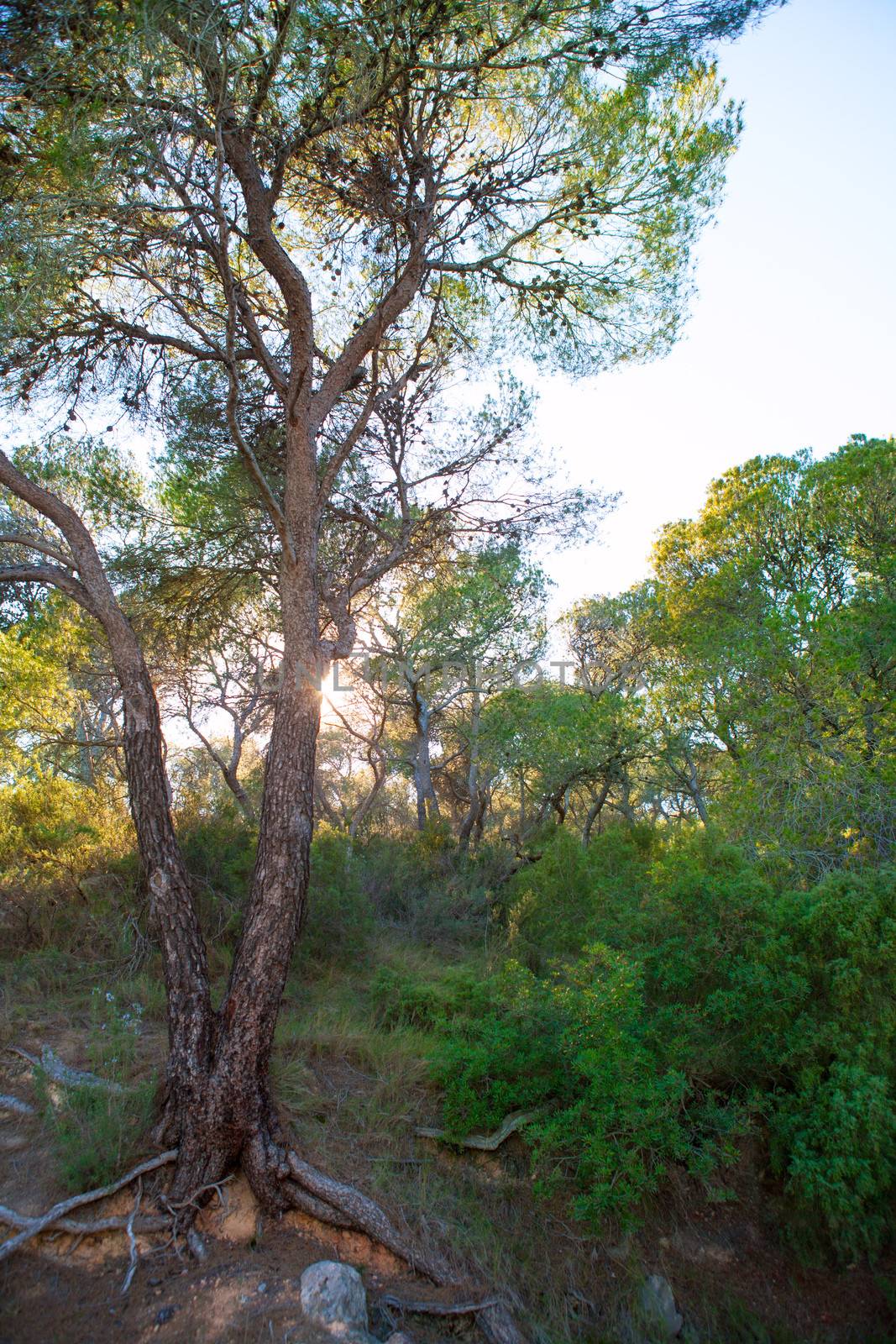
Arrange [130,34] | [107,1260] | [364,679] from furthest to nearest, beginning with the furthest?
[364,679]
[130,34]
[107,1260]

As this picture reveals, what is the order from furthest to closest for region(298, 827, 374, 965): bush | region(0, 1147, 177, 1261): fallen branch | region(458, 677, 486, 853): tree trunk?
region(458, 677, 486, 853): tree trunk
region(298, 827, 374, 965): bush
region(0, 1147, 177, 1261): fallen branch

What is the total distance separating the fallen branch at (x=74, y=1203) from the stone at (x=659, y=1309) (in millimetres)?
2222

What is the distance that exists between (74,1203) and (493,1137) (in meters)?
2.03

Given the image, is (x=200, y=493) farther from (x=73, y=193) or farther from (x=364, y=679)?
(x=364, y=679)

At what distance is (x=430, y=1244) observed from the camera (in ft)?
10.7

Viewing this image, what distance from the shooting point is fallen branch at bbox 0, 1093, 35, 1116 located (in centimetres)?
363

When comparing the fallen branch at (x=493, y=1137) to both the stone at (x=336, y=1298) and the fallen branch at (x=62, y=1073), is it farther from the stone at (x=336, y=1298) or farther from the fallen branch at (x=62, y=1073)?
the fallen branch at (x=62, y=1073)

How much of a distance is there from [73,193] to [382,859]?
23.4 ft

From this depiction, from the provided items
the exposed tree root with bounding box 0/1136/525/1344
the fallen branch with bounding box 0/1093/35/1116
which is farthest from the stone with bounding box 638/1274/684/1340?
the fallen branch with bounding box 0/1093/35/1116

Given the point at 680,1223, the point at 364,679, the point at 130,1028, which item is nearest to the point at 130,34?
the point at 130,1028

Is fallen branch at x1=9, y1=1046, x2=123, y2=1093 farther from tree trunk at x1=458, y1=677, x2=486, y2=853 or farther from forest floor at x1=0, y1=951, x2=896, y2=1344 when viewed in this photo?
tree trunk at x1=458, y1=677, x2=486, y2=853

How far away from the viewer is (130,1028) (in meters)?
4.40

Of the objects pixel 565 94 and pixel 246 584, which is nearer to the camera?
pixel 565 94

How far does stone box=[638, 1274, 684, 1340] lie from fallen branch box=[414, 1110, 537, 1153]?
84cm
